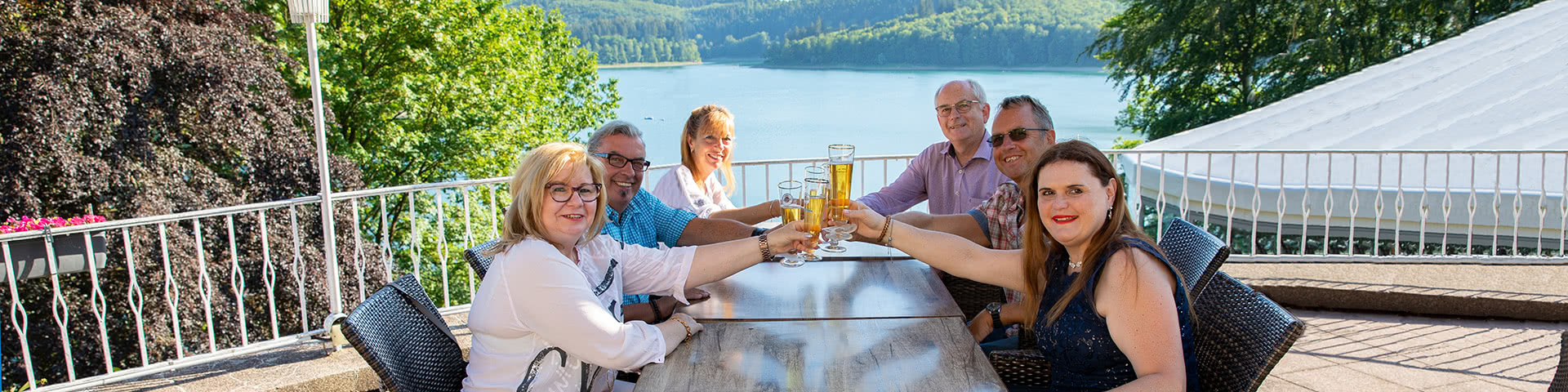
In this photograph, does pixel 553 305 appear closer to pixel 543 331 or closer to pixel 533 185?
pixel 543 331

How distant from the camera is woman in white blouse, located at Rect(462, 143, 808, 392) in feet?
5.93

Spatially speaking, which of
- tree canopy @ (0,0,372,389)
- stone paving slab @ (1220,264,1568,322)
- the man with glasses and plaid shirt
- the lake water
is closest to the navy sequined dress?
the man with glasses and plaid shirt

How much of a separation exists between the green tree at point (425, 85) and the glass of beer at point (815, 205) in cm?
1269

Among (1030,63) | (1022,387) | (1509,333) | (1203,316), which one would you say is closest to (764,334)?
(1022,387)

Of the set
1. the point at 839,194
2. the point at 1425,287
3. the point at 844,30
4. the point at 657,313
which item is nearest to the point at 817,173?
the point at 839,194

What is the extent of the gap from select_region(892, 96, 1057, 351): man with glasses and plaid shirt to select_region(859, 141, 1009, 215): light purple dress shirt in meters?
0.51

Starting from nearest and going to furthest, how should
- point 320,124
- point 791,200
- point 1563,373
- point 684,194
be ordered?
point 1563,373 → point 791,200 → point 684,194 → point 320,124

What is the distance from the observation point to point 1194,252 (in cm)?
229

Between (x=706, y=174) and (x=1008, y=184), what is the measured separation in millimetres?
1354

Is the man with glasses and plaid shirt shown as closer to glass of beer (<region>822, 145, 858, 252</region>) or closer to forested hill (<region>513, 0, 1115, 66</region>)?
glass of beer (<region>822, 145, 858, 252</region>)

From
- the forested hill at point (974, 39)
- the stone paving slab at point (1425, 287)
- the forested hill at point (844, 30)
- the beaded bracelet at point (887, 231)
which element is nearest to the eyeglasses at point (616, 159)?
the beaded bracelet at point (887, 231)

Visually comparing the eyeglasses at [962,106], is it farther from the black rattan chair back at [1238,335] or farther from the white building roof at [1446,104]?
the white building roof at [1446,104]

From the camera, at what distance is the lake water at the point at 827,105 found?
24.4m

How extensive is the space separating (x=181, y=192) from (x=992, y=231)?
1064cm
